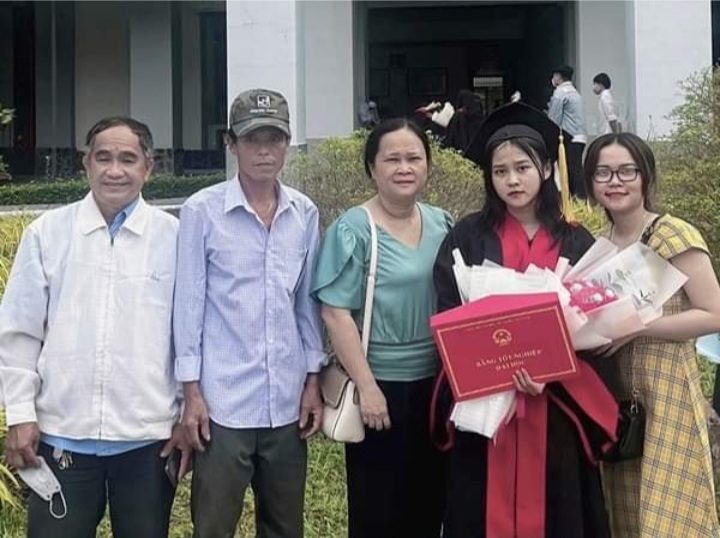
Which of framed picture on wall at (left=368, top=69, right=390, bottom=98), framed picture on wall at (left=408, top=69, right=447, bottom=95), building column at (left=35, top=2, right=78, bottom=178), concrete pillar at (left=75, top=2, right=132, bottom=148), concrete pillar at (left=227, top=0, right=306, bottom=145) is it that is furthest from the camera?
framed picture on wall at (left=408, top=69, right=447, bottom=95)

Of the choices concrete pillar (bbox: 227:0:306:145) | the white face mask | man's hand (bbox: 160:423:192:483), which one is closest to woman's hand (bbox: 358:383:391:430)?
man's hand (bbox: 160:423:192:483)

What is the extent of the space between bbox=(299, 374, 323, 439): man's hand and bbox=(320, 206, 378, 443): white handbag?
3 centimetres

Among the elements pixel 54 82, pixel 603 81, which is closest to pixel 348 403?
pixel 603 81

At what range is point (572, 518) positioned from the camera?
3.09m

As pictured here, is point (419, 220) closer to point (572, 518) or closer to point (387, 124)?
point (387, 124)

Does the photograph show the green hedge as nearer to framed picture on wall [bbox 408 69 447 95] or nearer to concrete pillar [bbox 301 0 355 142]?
concrete pillar [bbox 301 0 355 142]

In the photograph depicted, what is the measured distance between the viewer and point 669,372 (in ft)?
10.4

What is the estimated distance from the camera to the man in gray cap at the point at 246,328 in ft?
10.4

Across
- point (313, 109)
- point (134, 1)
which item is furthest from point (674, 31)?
point (134, 1)

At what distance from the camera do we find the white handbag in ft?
10.7

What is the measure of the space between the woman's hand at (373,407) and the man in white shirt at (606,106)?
1035 centimetres

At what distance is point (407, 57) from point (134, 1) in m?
5.66

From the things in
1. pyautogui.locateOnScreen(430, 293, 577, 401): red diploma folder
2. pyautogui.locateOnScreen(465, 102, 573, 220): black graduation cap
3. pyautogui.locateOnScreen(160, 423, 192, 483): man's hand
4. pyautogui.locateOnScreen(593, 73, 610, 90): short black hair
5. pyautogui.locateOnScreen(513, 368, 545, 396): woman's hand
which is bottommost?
pyautogui.locateOnScreen(160, 423, 192, 483): man's hand

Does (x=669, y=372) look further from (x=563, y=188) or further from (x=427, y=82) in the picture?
(x=427, y=82)
